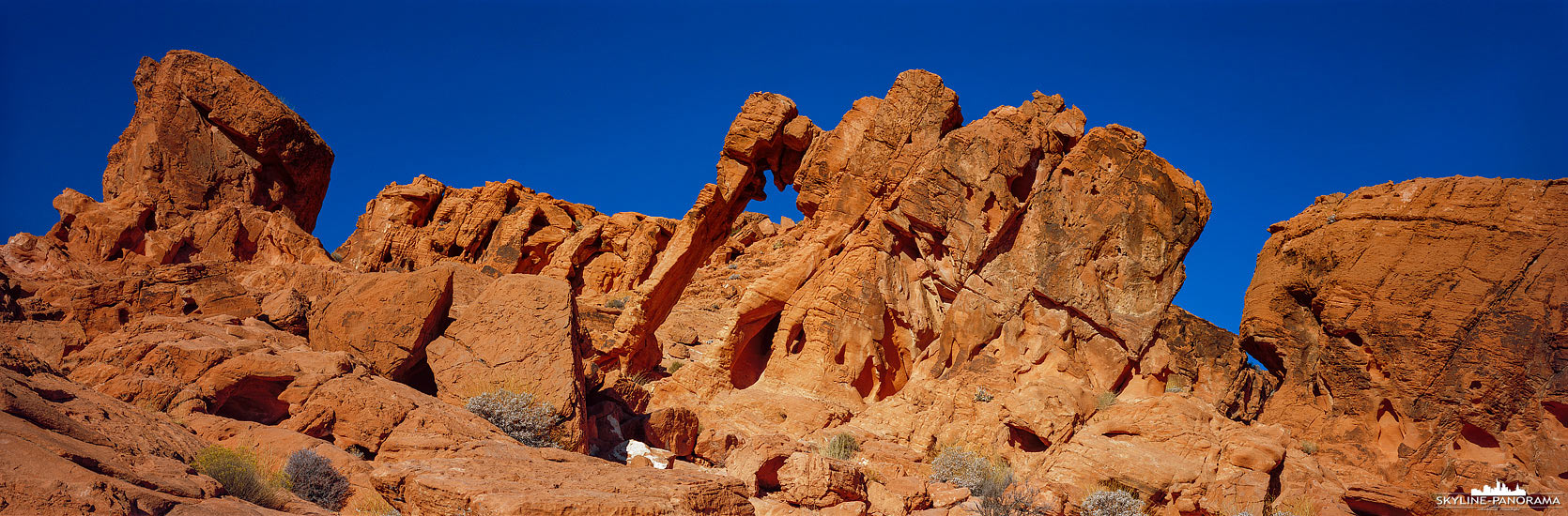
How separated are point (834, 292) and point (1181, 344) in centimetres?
768

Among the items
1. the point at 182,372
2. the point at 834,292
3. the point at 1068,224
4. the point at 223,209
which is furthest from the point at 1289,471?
the point at 223,209

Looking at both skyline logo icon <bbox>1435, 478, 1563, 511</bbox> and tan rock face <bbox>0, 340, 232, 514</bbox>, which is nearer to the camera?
tan rock face <bbox>0, 340, 232, 514</bbox>

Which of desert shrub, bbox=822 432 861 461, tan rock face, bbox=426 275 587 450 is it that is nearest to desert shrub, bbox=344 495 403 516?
tan rock face, bbox=426 275 587 450

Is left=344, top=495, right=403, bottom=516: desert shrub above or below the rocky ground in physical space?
below

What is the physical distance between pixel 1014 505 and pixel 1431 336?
8943 mm

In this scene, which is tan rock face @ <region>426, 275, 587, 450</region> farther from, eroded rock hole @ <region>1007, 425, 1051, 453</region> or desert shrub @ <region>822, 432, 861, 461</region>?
eroded rock hole @ <region>1007, 425, 1051, 453</region>

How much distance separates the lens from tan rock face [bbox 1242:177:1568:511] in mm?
15219

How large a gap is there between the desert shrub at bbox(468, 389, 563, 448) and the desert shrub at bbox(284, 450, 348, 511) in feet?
7.34

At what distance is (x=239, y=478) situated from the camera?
815cm

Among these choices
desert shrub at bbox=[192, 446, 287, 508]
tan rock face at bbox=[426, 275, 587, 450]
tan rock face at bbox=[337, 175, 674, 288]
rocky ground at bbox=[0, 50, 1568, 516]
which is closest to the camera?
desert shrub at bbox=[192, 446, 287, 508]

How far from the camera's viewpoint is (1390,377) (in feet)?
54.3

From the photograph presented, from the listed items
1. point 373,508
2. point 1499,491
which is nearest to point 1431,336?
point 1499,491

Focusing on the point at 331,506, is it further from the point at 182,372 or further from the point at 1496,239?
the point at 1496,239

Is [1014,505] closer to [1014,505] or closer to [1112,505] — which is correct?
[1014,505]
